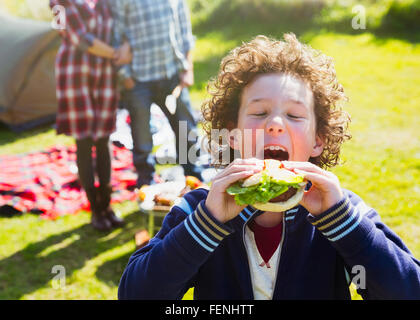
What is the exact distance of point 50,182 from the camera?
565 centimetres

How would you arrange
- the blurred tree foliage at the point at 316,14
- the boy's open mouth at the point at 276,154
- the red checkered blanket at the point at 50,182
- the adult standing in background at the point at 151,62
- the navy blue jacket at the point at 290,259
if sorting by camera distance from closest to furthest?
the navy blue jacket at the point at 290,259 → the boy's open mouth at the point at 276,154 → the adult standing in background at the point at 151,62 → the red checkered blanket at the point at 50,182 → the blurred tree foliage at the point at 316,14

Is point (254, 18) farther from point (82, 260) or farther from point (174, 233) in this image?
point (174, 233)

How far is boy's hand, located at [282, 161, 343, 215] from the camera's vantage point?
173cm

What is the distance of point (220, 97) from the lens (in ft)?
8.16

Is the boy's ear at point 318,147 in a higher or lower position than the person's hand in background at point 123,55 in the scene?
lower

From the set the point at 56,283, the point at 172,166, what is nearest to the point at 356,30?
the point at 172,166

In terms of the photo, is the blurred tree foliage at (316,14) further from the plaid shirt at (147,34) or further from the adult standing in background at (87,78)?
the adult standing in background at (87,78)

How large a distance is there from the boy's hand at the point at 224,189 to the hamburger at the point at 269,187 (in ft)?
0.11

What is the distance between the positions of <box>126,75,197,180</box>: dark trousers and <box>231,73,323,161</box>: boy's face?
8.53 feet

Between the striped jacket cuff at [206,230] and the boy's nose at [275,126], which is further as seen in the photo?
the boy's nose at [275,126]

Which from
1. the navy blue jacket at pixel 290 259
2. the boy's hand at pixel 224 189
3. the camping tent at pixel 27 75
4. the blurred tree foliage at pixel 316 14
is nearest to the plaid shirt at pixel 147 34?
the navy blue jacket at pixel 290 259

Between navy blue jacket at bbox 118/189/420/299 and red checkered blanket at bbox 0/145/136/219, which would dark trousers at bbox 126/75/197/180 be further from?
navy blue jacket at bbox 118/189/420/299

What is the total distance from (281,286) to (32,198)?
415cm

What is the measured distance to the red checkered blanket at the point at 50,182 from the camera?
16.9 ft
